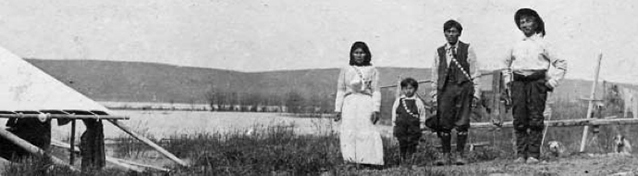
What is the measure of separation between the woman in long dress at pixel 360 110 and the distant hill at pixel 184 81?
1098 cm

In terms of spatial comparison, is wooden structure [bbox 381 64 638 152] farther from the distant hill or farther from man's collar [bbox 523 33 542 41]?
the distant hill

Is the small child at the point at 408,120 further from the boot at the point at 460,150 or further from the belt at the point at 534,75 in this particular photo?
the belt at the point at 534,75

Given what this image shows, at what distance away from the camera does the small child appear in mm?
8008

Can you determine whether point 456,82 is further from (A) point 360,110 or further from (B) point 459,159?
(A) point 360,110

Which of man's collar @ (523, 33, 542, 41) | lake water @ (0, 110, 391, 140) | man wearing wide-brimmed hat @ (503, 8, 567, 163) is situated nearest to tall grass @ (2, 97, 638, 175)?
man wearing wide-brimmed hat @ (503, 8, 567, 163)

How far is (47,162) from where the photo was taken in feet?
21.1

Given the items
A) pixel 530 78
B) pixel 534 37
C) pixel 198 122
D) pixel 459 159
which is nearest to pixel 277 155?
pixel 459 159

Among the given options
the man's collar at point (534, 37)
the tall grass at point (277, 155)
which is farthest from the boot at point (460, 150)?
the man's collar at point (534, 37)

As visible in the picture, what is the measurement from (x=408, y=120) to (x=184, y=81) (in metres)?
14.1

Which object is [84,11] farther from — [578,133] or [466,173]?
[466,173]

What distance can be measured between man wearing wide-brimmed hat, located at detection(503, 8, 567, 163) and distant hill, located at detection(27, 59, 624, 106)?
11.1 metres

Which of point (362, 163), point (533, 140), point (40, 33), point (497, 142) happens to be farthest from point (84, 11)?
point (533, 140)

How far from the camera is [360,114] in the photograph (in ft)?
24.0

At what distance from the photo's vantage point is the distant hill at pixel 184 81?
2003 cm
